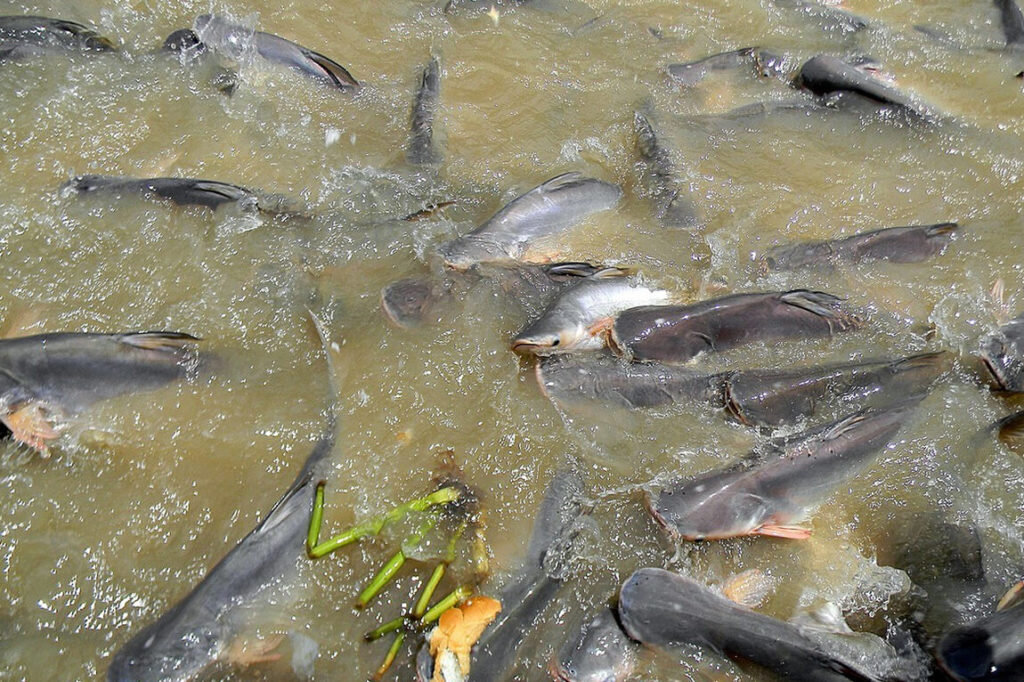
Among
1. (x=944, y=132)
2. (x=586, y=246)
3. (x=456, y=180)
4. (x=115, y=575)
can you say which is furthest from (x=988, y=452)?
(x=115, y=575)

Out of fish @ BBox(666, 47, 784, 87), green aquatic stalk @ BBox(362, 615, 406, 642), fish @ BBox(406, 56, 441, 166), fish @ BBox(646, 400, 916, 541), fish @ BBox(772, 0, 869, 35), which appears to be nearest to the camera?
green aquatic stalk @ BBox(362, 615, 406, 642)

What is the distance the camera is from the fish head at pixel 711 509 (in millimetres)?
2699

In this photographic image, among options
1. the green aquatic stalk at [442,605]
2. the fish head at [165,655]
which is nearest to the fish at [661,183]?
the green aquatic stalk at [442,605]

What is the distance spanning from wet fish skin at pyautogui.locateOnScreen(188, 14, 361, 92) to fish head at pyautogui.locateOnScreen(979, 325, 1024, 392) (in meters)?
3.94

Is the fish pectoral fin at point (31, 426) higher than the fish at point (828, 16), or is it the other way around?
the fish at point (828, 16)

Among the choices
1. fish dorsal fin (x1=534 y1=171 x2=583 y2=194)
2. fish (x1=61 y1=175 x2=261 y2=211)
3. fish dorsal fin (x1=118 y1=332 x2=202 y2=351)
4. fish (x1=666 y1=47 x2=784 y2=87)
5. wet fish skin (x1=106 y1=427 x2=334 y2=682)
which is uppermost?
fish (x1=666 y1=47 x2=784 y2=87)

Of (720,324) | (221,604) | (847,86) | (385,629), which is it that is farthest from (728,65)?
(221,604)

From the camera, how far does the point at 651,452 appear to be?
3.02 metres

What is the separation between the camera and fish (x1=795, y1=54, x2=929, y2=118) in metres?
4.81

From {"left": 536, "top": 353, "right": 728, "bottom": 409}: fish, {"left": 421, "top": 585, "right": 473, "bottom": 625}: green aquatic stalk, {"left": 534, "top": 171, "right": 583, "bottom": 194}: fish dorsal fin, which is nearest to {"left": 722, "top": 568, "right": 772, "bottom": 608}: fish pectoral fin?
{"left": 536, "top": 353, "right": 728, "bottom": 409}: fish

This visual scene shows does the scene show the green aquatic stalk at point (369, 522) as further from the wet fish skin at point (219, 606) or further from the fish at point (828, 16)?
the fish at point (828, 16)

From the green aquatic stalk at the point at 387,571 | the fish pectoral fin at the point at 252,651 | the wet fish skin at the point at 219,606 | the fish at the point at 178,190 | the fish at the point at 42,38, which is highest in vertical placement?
the fish at the point at 42,38

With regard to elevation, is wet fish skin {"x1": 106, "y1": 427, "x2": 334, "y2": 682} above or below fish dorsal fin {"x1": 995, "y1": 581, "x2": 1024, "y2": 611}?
below

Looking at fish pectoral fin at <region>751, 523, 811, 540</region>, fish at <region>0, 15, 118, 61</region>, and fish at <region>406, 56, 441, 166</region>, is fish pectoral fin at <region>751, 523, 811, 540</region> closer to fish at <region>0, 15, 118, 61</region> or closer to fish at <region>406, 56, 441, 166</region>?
fish at <region>406, 56, 441, 166</region>
